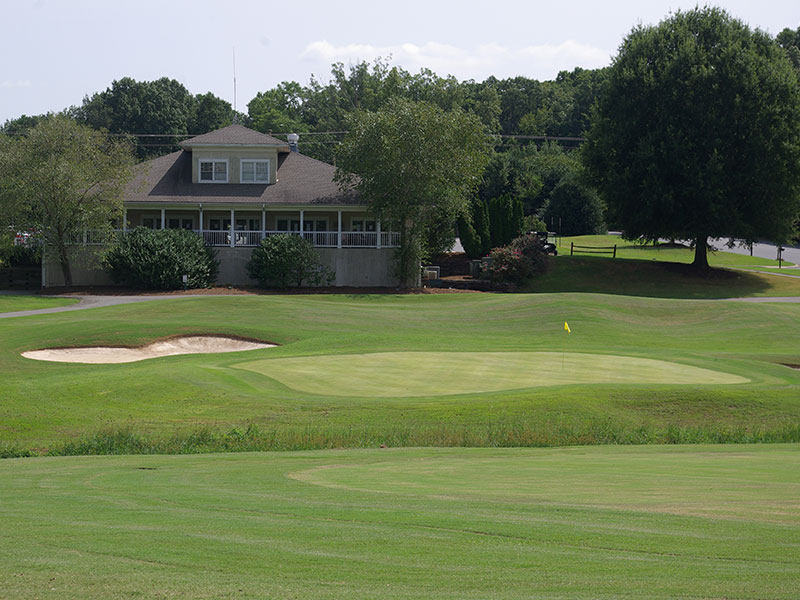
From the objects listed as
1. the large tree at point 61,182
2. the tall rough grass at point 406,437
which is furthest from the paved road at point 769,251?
the tall rough grass at point 406,437

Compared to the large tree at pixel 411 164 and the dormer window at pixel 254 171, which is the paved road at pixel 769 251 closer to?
the large tree at pixel 411 164

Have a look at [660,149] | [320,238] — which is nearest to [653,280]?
[660,149]

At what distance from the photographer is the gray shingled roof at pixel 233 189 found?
55469 mm

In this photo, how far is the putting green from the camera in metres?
20.2

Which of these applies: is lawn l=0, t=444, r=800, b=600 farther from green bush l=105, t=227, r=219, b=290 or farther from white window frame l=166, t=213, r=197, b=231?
white window frame l=166, t=213, r=197, b=231

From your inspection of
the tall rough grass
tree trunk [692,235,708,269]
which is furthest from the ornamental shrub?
the tall rough grass

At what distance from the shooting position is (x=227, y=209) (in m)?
56.7

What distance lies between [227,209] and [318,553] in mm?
52211

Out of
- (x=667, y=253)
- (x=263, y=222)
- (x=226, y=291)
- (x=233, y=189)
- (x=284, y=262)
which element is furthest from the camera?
(x=667, y=253)

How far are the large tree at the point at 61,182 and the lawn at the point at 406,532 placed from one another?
136 ft

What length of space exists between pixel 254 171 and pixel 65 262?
1365cm

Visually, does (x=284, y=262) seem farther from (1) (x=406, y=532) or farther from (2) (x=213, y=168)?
(1) (x=406, y=532)

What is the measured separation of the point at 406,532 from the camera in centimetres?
690

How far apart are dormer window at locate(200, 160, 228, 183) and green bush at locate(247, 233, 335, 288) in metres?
7.50
